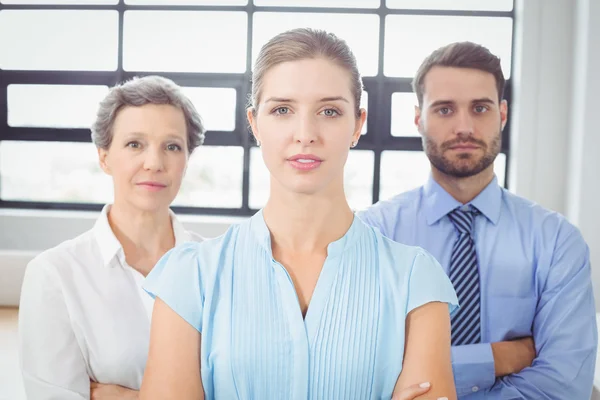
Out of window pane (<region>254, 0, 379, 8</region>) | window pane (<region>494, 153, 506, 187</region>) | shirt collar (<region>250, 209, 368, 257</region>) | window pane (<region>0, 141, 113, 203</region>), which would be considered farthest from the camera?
window pane (<region>0, 141, 113, 203</region>)

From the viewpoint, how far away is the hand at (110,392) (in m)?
1.73

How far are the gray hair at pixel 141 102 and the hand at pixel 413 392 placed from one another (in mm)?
1048

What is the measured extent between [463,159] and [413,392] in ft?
3.32

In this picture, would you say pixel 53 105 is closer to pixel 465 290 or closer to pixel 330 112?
pixel 465 290

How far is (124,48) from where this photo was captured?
454 centimetres

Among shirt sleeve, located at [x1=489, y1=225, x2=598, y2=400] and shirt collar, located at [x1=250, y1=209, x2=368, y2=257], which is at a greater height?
shirt collar, located at [x1=250, y1=209, x2=368, y2=257]

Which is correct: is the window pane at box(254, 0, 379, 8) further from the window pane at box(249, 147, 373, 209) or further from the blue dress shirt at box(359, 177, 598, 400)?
the blue dress shirt at box(359, 177, 598, 400)

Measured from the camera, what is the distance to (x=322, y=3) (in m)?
4.36

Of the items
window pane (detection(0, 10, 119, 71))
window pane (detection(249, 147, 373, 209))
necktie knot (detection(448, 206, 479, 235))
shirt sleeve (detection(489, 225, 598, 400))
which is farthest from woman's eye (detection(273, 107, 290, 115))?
window pane (detection(0, 10, 119, 71))

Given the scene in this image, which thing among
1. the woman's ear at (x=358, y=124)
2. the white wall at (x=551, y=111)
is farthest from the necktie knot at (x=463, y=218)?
the white wall at (x=551, y=111)

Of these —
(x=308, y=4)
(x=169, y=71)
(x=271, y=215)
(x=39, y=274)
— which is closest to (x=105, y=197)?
(x=169, y=71)

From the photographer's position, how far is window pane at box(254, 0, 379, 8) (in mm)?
4356

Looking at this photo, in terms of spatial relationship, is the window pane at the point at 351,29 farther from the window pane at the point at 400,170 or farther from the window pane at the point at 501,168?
the window pane at the point at 501,168

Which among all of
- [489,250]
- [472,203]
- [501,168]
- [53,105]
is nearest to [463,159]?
[472,203]
